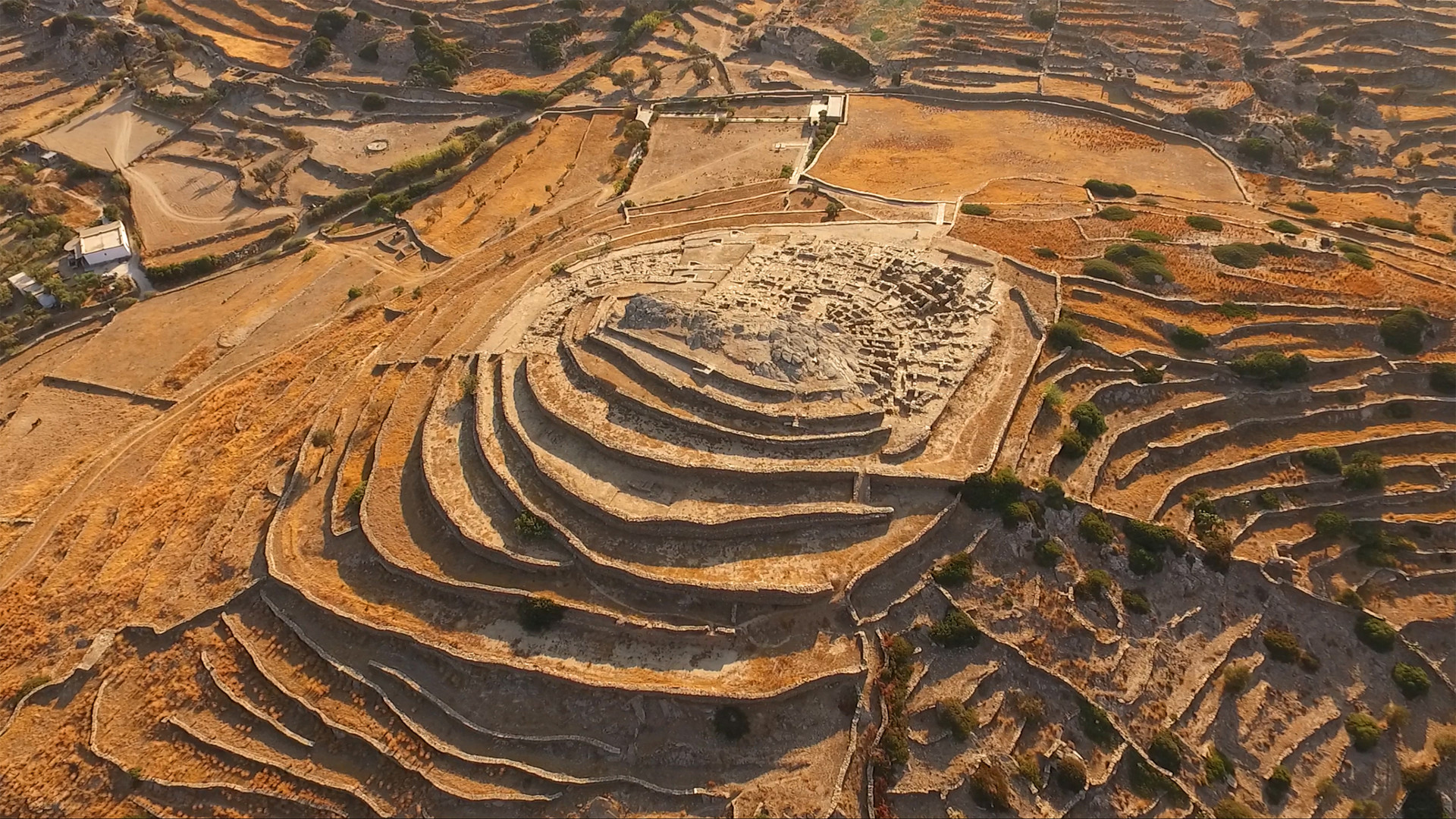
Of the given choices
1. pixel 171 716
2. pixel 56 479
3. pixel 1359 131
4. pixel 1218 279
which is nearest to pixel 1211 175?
pixel 1359 131

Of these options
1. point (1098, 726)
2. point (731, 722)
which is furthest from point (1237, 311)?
point (731, 722)

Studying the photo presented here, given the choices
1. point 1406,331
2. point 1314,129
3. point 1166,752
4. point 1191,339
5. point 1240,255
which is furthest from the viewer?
point 1314,129

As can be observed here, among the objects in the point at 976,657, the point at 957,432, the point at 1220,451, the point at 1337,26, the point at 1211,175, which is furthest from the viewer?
the point at 1337,26

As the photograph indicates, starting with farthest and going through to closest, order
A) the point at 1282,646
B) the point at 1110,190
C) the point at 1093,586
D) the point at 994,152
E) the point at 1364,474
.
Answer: the point at 994,152, the point at 1110,190, the point at 1364,474, the point at 1282,646, the point at 1093,586

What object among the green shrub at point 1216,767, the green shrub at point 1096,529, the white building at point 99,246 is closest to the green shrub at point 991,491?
the green shrub at point 1096,529

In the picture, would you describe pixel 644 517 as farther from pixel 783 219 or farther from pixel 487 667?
pixel 783 219

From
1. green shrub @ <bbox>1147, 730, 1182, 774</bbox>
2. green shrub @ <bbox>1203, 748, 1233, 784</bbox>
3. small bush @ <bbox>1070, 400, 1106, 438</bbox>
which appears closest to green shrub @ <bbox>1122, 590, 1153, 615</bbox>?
green shrub @ <bbox>1147, 730, 1182, 774</bbox>

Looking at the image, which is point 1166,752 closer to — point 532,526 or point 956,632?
point 956,632

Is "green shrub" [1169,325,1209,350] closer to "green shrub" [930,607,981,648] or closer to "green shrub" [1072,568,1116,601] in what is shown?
"green shrub" [1072,568,1116,601]
